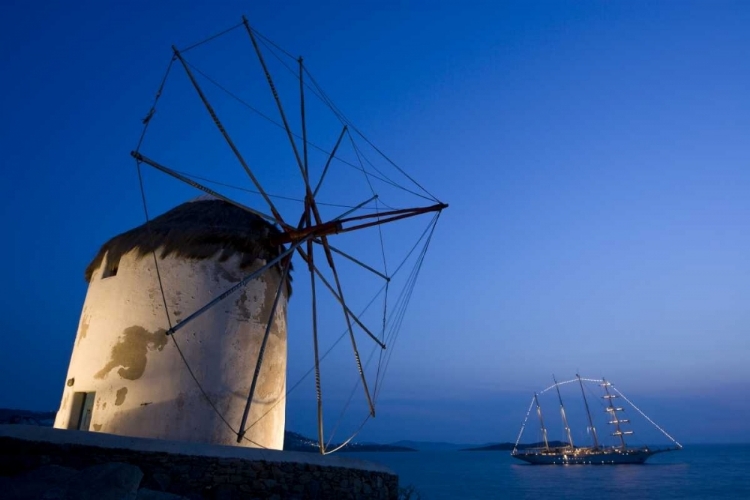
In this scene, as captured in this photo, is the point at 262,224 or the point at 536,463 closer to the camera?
the point at 262,224

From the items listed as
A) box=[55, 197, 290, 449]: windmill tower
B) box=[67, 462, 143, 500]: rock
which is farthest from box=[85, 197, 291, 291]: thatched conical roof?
box=[67, 462, 143, 500]: rock

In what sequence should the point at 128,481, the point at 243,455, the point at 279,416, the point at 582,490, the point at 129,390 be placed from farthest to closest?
the point at 582,490 → the point at 279,416 → the point at 129,390 → the point at 243,455 → the point at 128,481

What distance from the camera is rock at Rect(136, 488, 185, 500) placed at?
5.23 m

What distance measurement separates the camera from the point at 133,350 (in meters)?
8.17

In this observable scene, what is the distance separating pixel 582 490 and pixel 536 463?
1669 inches

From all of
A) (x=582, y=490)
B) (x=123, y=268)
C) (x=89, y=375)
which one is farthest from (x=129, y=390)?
(x=582, y=490)

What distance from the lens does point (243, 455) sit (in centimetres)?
666

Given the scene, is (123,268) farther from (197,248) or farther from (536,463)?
(536,463)

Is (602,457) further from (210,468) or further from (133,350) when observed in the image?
(210,468)

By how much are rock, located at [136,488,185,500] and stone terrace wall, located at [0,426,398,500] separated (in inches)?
17.3

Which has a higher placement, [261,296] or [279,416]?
[261,296]

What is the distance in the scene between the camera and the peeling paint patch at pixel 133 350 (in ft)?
26.6

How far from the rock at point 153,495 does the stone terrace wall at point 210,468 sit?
44 cm

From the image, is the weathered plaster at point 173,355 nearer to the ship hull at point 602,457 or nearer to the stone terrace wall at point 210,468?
the stone terrace wall at point 210,468
